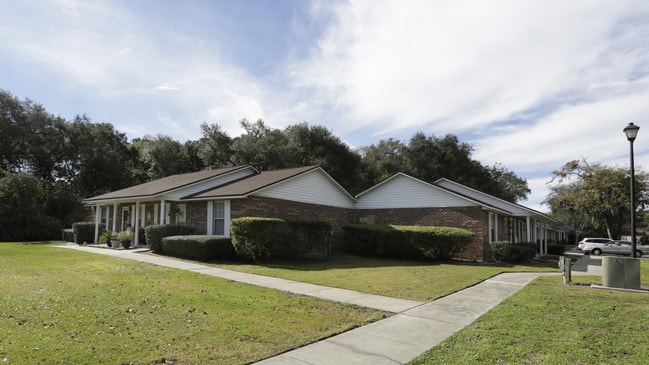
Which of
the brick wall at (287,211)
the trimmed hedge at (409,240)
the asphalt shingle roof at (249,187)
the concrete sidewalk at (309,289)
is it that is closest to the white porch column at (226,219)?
the brick wall at (287,211)

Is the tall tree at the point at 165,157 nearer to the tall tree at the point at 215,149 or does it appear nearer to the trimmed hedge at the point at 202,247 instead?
the tall tree at the point at 215,149

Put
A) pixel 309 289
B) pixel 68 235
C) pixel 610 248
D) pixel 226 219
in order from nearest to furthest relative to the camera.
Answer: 1. pixel 309 289
2. pixel 226 219
3. pixel 68 235
4. pixel 610 248

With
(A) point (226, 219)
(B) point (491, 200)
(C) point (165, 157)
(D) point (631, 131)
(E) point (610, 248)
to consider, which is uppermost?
(C) point (165, 157)

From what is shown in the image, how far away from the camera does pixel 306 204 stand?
21.9 meters

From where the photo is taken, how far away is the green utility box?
421 inches

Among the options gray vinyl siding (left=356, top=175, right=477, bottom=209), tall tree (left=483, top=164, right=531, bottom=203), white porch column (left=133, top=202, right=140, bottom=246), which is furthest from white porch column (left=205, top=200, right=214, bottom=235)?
tall tree (left=483, top=164, right=531, bottom=203)

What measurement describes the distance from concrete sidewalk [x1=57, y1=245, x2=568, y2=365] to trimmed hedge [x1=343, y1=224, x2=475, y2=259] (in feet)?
19.8

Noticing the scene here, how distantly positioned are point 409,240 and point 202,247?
9624 millimetres

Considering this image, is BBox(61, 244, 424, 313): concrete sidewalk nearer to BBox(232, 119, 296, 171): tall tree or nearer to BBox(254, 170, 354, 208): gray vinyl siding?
BBox(254, 170, 354, 208): gray vinyl siding

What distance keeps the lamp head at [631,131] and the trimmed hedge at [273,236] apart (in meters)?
11.7

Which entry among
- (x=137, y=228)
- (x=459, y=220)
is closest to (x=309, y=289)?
(x=459, y=220)

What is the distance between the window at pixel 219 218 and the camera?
1948cm

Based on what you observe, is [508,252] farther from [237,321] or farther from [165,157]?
[165,157]

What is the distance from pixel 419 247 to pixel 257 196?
8.19m
